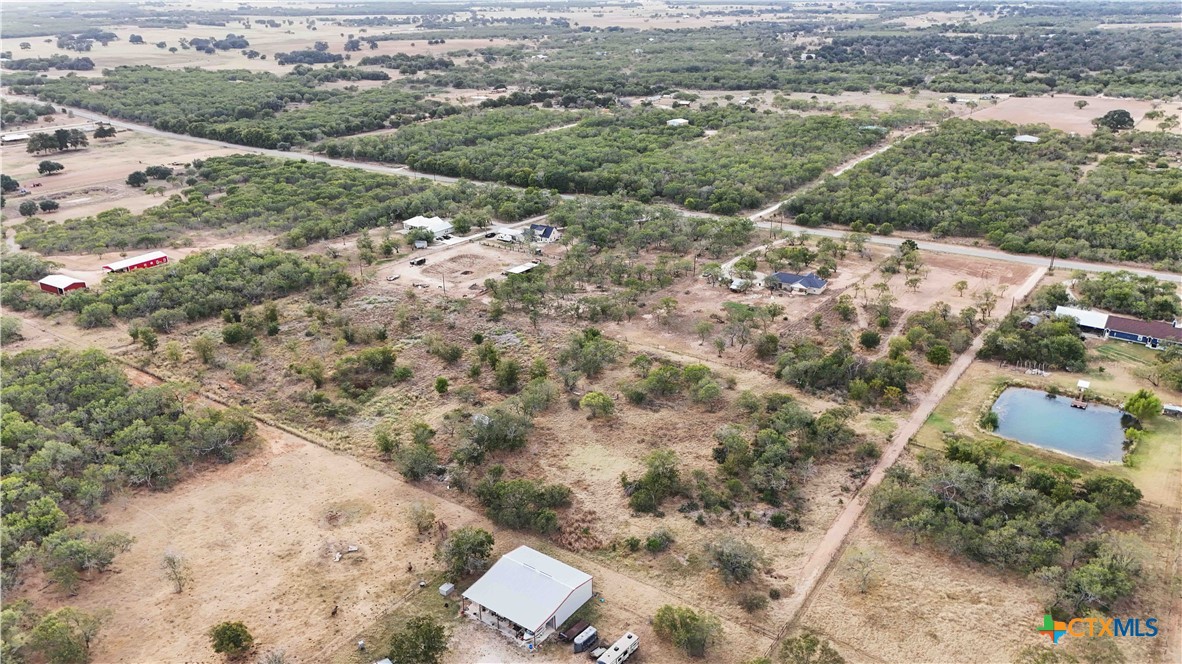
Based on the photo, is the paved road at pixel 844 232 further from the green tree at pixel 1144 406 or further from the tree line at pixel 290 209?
the green tree at pixel 1144 406

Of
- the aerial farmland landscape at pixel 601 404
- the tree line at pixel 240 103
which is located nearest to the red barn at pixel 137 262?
the aerial farmland landscape at pixel 601 404

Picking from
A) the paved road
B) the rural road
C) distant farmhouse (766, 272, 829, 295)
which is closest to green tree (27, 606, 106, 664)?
the rural road

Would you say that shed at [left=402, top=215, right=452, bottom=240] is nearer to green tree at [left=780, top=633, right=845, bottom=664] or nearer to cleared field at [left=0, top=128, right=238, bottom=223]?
→ cleared field at [left=0, top=128, right=238, bottom=223]

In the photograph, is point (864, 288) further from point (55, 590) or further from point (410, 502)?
point (55, 590)

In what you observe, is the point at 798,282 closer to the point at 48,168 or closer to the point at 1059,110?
the point at 1059,110

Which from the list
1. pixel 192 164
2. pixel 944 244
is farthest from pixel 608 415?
pixel 192 164
